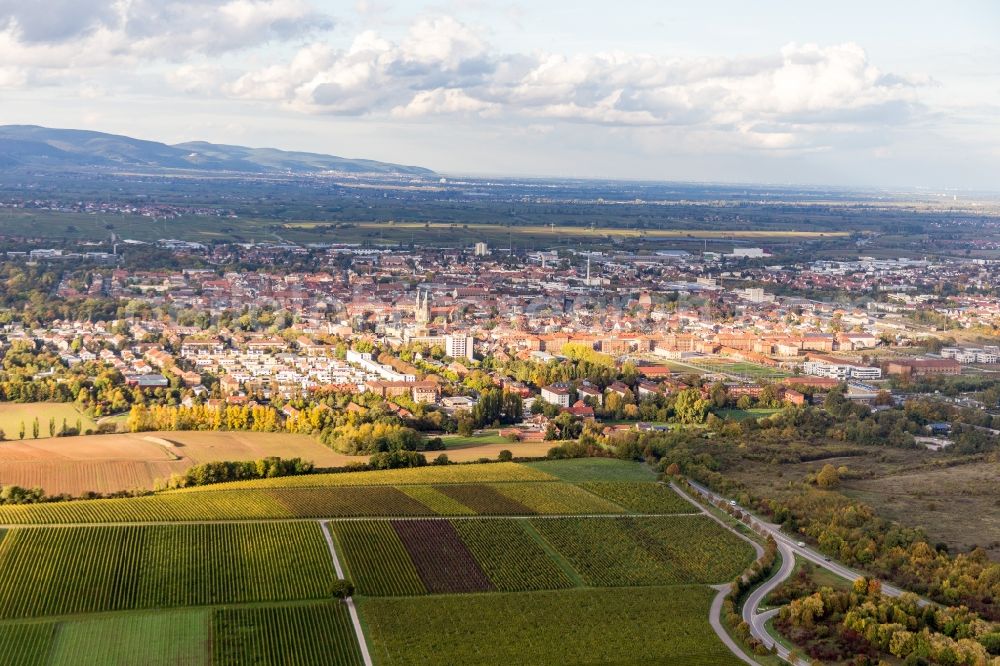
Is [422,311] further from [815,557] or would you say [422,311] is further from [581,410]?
[815,557]

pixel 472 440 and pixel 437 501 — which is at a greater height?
pixel 437 501

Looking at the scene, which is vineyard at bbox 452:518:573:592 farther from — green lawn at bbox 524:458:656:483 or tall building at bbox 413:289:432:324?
tall building at bbox 413:289:432:324

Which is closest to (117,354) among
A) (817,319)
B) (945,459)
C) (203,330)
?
(203,330)

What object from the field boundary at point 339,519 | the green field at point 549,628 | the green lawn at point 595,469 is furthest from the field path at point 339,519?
the green field at point 549,628

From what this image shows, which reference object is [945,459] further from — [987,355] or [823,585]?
[987,355]

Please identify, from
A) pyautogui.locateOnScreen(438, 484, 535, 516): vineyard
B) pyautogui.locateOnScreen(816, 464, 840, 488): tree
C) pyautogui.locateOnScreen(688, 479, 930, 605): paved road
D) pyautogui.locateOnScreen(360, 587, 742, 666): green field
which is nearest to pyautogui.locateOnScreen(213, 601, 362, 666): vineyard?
pyautogui.locateOnScreen(360, 587, 742, 666): green field

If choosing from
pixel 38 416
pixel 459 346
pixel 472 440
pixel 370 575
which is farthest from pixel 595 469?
pixel 459 346
